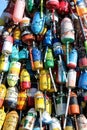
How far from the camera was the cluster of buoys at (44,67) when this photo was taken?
5969 millimetres

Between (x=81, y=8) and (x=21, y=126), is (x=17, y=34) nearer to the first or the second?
(x=81, y=8)

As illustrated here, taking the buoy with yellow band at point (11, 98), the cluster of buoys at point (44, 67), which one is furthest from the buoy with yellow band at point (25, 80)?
the buoy with yellow band at point (11, 98)

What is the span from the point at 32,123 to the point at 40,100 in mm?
345

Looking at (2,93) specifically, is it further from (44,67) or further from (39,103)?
(44,67)

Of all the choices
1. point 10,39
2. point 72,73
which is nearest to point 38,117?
point 72,73

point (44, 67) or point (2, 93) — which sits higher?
point (44, 67)

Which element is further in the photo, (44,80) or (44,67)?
(44,67)

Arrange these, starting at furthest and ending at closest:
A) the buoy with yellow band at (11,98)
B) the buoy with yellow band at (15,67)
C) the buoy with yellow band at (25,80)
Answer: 1. the buoy with yellow band at (15,67)
2. the buoy with yellow band at (25,80)
3. the buoy with yellow band at (11,98)

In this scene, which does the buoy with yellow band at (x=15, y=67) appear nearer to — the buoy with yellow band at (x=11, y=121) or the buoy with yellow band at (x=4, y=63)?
the buoy with yellow band at (x=4, y=63)

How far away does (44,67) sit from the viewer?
20.9 feet

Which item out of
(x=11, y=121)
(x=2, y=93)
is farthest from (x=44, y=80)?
(x=11, y=121)

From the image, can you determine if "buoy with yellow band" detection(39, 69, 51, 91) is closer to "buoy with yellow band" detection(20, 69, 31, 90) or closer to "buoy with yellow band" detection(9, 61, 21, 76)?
"buoy with yellow band" detection(20, 69, 31, 90)

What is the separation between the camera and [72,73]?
20.3 ft

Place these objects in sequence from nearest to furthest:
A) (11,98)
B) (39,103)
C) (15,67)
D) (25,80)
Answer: (39,103), (11,98), (25,80), (15,67)
